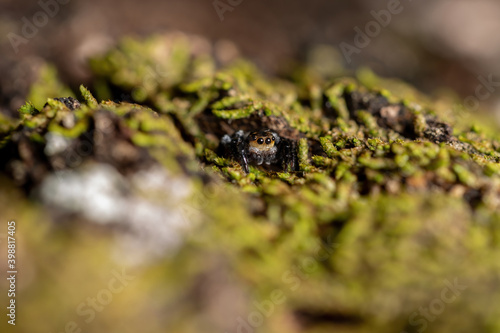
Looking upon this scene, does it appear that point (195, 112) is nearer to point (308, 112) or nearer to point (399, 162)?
point (308, 112)

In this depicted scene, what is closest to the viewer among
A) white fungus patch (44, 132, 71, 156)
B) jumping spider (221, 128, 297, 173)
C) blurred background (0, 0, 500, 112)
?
white fungus patch (44, 132, 71, 156)

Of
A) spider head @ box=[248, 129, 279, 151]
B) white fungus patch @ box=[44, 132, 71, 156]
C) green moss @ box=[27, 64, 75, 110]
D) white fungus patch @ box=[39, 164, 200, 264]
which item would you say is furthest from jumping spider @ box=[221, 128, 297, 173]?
green moss @ box=[27, 64, 75, 110]

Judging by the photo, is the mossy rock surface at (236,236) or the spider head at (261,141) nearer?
the mossy rock surface at (236,236)

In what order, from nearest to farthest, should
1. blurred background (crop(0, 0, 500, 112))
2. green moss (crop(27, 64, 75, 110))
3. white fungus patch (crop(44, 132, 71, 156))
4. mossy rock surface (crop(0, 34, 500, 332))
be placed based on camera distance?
mossy rock surface (crop(0, 34, 500, 332)), white fungus patch (crop(44, 132, 71, 156)), green moss (crop(27, 64, 75, 110)), blurred background (crop(0, 0, 500, 112))

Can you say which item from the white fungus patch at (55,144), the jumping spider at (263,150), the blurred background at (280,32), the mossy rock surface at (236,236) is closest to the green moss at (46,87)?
the blurred background at (280,32)

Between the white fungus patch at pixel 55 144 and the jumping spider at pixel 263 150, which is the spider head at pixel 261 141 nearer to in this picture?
the jumping spider at pixel 263 150

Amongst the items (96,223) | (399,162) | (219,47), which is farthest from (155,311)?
(219,47)

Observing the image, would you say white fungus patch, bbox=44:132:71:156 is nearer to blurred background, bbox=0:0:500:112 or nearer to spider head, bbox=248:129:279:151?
spider head, bbox=248:129:279:151
